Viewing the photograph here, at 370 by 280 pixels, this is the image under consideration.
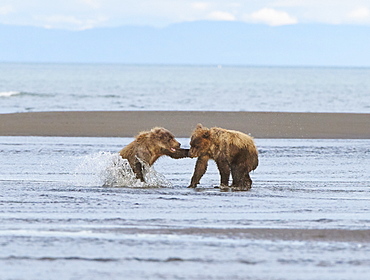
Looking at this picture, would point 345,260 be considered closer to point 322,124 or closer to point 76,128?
point 76,128

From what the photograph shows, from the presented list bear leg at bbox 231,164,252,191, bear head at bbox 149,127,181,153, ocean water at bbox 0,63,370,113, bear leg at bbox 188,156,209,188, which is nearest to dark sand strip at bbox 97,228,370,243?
bear leg at bbox 231,164,252,191

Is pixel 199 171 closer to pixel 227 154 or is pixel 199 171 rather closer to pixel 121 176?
pixel 227 154

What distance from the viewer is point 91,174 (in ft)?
40.5

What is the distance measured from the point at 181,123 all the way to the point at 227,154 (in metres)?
12.8

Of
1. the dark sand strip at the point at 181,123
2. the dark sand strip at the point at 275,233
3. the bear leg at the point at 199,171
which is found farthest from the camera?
the dark sand strip at the point at 181,123

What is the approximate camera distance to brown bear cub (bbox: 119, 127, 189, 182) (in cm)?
1130

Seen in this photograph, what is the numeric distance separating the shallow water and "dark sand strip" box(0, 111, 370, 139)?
7.67 m

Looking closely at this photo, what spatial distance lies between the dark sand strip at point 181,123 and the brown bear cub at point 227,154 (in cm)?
918

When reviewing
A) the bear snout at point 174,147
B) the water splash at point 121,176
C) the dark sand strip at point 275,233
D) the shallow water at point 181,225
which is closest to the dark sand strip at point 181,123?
the shallow water at point 181,225

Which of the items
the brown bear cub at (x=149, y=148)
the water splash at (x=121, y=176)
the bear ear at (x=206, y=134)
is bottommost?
the water splash at (x=121, y=176)

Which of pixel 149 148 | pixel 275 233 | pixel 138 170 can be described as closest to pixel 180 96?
pixel 149 148

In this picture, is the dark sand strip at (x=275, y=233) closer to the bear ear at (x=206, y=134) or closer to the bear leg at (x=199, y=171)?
the bear leg at (x=199, y=171)

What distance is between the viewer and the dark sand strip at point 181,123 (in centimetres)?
2075

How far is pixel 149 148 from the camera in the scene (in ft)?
37.4
